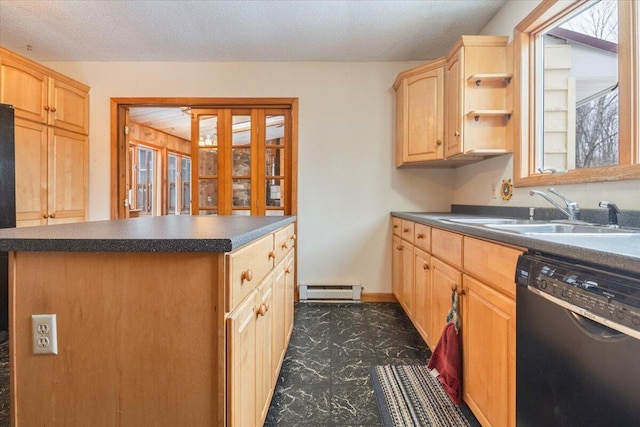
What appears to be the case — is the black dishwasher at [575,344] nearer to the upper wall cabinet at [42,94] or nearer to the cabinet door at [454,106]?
the cabinet door at [454,106]

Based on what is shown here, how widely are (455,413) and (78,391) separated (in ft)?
5.07

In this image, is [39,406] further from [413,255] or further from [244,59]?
[244,59]

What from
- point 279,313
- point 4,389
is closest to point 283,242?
point 279,313

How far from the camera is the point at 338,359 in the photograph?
205 cm

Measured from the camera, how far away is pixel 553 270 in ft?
2.92

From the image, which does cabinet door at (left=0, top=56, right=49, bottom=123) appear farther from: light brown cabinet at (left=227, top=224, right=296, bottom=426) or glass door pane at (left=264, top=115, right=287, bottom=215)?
light brown cabinet at (left=227, top=224, right=296, bottom=426)

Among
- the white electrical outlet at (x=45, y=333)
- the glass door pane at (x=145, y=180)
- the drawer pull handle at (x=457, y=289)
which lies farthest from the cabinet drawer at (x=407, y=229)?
the glass door pane at (x=145, y=180)

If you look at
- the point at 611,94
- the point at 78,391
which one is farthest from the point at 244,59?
the point at 78,391

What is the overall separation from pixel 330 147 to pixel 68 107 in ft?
8.16

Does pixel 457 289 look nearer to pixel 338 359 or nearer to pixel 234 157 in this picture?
pixel 338 359

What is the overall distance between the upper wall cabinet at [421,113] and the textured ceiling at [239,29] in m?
0.35

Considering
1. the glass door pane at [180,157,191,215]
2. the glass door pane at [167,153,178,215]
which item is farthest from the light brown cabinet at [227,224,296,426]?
the glass door pane at [180,157,191,215]

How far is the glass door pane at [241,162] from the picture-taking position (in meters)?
3.34

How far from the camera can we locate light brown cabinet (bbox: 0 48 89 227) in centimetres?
254
